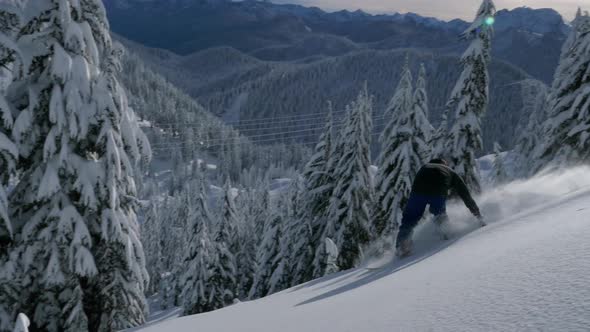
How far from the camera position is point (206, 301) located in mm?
29922

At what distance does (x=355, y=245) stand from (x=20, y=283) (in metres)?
16.7

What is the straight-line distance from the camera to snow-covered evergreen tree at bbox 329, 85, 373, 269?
909 inches

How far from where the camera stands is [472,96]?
69.4 ft

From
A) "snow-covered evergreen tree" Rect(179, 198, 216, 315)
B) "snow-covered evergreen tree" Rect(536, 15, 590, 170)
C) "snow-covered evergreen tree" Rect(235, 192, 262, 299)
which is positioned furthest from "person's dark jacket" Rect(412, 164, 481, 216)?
"snow-covered evergreen tree" Rect(235, 192, 262, 299)

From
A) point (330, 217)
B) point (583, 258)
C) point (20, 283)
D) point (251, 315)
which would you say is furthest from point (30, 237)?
point (330, 217)

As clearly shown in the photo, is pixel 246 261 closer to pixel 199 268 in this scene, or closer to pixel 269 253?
pixel 199 268

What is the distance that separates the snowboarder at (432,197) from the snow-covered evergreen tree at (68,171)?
747 cm

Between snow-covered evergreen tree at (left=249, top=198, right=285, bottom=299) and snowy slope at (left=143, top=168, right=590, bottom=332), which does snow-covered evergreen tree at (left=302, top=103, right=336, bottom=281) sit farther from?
snowy slope at (left=143, top=168, right=590, bottom=332)

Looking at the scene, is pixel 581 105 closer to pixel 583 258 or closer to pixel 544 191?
→ pixel 544 191

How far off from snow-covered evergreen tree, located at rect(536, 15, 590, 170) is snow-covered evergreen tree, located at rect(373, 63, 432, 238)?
566 centimetres

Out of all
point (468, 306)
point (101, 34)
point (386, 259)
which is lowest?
point (386, 259)

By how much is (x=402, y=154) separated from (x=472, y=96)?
443 centimetres

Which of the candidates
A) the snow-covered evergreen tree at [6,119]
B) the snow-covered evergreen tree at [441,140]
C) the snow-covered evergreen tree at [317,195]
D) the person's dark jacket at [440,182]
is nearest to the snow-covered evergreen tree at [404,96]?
the snow-covered evergreen tree at [441,140]

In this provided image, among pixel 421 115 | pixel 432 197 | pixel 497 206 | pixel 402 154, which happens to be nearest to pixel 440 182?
pixel 432 197
